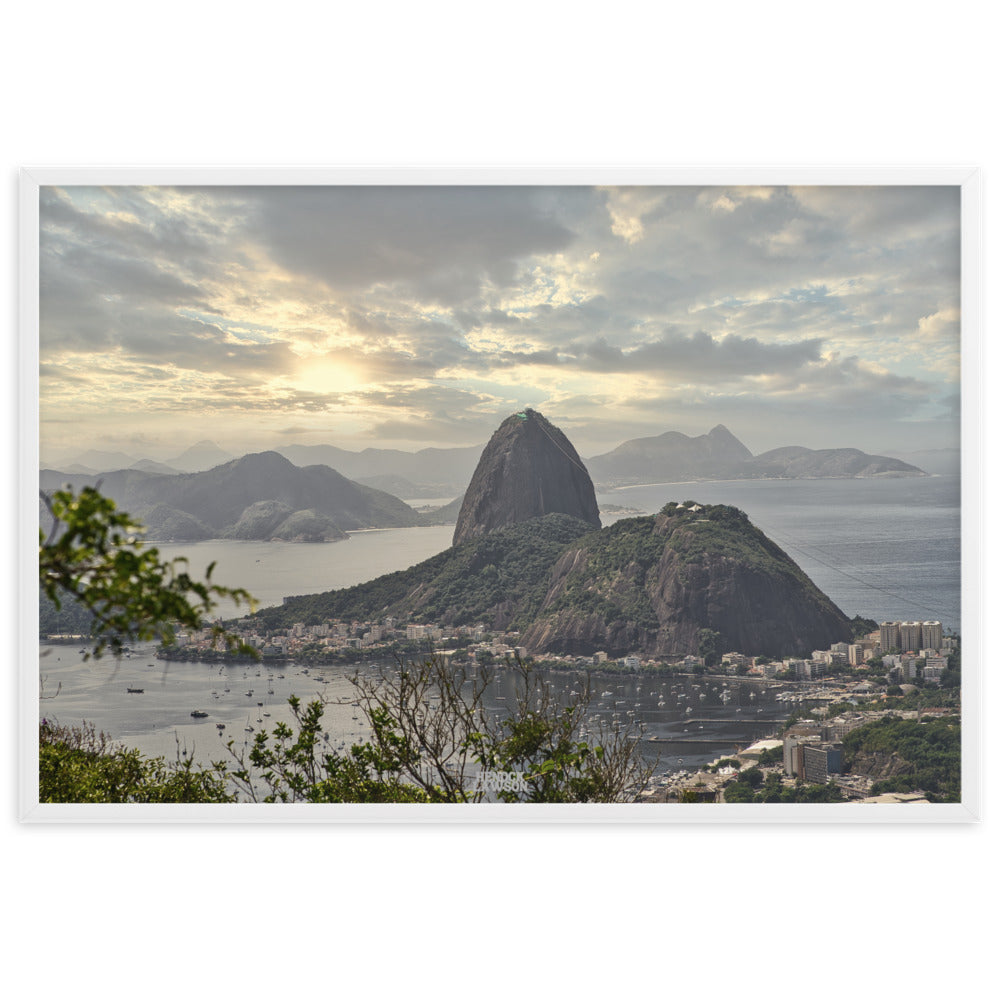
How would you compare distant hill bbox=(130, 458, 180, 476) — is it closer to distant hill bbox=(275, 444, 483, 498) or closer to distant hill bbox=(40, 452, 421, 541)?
distant hill bbox=(40, 452, 421, 541)

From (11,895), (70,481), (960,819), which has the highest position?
(70,481)

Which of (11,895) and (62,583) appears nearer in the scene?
(62,583)

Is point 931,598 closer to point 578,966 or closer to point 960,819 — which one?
point 960,819

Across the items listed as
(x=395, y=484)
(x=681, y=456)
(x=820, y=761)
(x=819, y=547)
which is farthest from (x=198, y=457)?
(x=820, y=761)

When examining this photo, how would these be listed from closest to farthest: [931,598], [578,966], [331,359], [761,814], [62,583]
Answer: [62,583], [578,966], [761,814], [931,598], [331,359]

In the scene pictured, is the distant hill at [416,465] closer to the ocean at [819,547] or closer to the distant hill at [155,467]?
the ocean at [819,547]

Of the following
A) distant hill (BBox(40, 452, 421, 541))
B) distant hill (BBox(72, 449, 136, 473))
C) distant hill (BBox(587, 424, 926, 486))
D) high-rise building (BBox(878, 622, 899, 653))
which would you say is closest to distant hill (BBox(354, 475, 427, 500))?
distant hill (BBox(40, 452, 421, 541))

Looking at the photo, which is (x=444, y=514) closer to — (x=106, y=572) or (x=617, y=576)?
(x=617, y=576)
